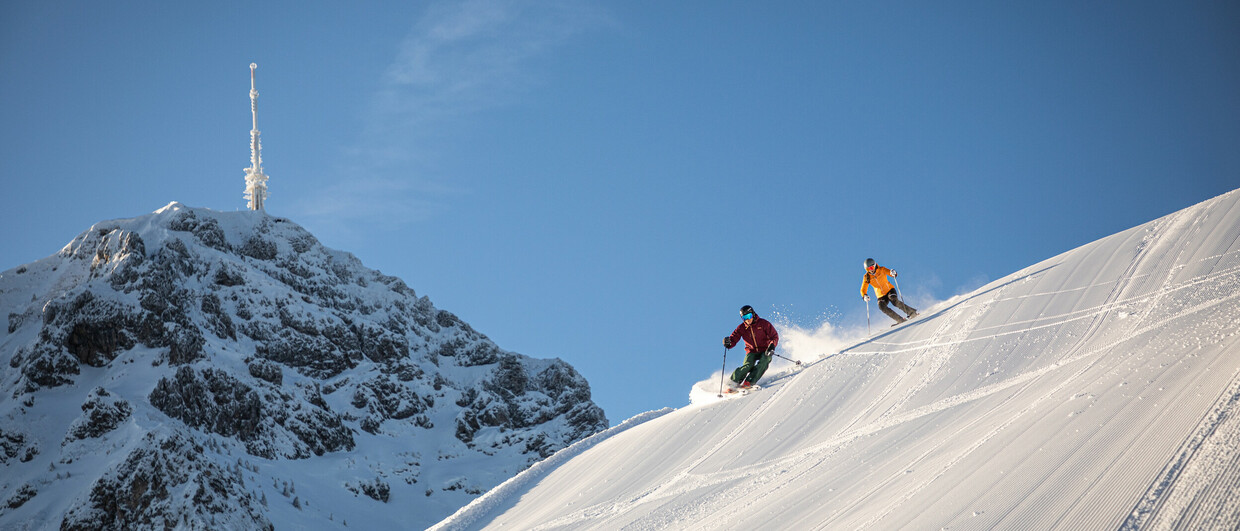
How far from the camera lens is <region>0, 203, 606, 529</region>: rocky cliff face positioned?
45.8 m

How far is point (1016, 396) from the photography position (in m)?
9.77

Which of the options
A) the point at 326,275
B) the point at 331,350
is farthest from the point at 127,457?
the point at 326,275

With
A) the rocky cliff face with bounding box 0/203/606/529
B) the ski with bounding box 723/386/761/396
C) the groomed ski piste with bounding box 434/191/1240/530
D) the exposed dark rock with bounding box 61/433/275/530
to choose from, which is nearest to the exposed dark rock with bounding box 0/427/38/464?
the rocky cliff face with bounding box 0/203/606/529

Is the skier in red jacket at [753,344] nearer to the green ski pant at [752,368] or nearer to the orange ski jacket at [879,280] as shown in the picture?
the green ski pant at [752,368]

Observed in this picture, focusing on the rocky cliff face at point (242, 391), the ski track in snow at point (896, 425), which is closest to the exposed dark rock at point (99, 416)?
the rocky cliff face at point (242, 391)

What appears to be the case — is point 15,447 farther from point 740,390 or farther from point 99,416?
point 740,390

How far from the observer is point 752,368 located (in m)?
14.8

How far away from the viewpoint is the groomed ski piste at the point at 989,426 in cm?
695

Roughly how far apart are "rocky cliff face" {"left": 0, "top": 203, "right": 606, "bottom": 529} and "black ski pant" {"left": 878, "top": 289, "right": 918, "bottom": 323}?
3605 centimetres

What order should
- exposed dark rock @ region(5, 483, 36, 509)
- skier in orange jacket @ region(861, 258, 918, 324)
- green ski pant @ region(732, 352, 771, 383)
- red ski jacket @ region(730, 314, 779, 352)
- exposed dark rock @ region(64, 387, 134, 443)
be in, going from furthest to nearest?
exposed dark rock @ region(64, 387, 134, 443) < exposed dark rock @ region(5, 483, 36, 509) < skier in orange jacket @ region(861, 258, 918, 324) < red ski jacket @ region(730, 314, 779, 352) < green ski pant @ region(732, 352, 771, 383)

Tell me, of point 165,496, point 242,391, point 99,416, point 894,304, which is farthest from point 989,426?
point 242,391

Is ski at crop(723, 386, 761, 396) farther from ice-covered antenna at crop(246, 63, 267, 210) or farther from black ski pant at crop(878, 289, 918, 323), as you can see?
ice-covered antenna at crop(246, 63, 267, 210)

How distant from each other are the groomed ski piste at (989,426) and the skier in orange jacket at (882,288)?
1.41m

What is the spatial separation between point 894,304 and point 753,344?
11.1 ft
